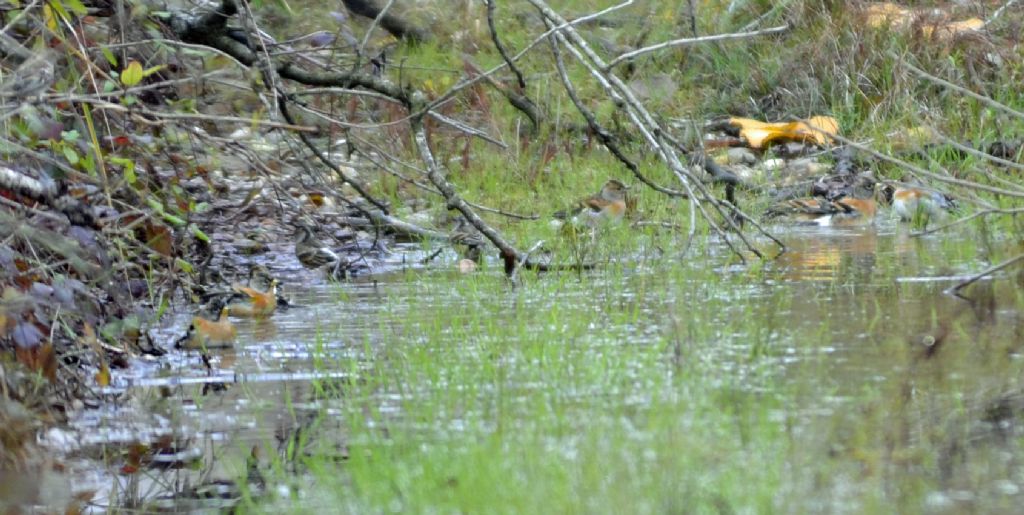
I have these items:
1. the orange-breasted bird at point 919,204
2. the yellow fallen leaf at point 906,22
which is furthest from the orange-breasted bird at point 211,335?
the yellow fallen leaf at point 906,22

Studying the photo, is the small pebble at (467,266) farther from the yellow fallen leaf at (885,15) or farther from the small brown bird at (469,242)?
the yellow fallen leaf at (885,15)

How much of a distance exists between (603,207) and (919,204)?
1.27m

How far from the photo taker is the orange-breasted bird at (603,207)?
581 centimetres

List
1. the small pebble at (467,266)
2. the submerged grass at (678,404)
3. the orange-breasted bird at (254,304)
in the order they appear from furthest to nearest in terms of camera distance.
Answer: the small pebble at (467,266) < the orange-breasted bird at (254,304) < the submerged grass at (678,404)

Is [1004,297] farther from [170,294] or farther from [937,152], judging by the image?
[937,152]

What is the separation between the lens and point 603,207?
5895 mm

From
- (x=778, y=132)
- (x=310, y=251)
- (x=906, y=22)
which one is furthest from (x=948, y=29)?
(x=310, y=251)

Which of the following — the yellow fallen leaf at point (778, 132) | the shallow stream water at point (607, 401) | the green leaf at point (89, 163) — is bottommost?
the shallow stream water at point (607, 401)

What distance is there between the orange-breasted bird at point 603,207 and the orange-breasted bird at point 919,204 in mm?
1112

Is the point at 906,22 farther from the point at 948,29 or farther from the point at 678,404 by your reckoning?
the point at 678,404

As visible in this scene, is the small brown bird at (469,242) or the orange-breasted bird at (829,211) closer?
the small brown bird at (469,242)

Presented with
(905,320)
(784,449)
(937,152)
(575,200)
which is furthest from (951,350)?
(937,152)

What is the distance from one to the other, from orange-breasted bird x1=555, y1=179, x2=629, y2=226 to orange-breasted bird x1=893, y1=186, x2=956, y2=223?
1112mm

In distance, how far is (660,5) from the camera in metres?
9.58
